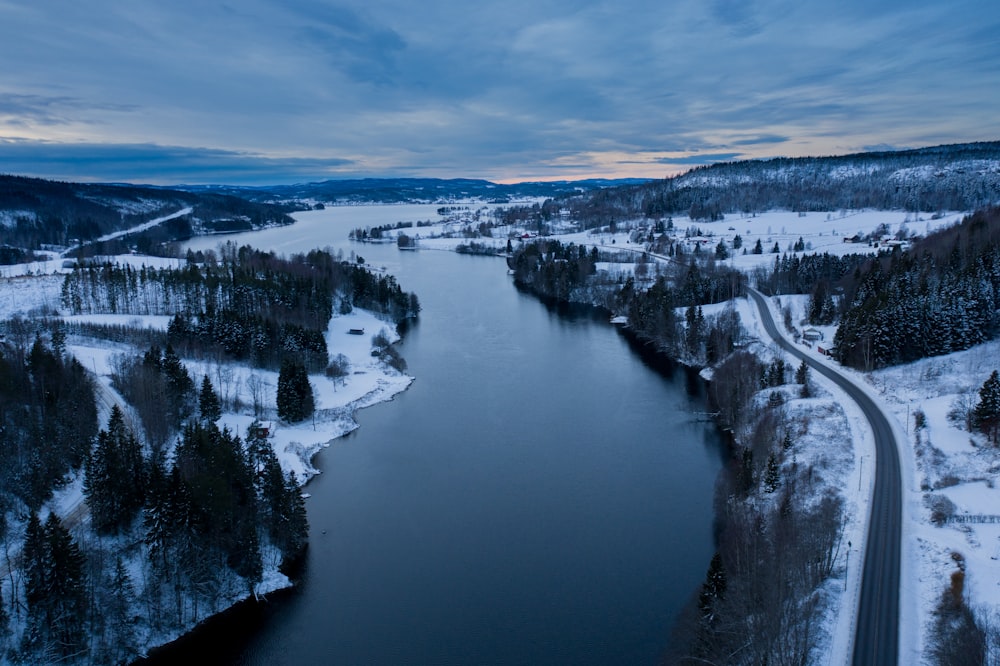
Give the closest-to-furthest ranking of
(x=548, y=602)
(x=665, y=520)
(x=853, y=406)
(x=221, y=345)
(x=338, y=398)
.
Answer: (x=548, y=602) → (x=665, y=520) → (x=853, y=406) → (x=338, y=398) → (x=221, y=345)

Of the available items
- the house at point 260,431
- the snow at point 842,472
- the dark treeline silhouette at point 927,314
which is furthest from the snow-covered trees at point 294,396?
the dark treeline silhouette at point 927,314

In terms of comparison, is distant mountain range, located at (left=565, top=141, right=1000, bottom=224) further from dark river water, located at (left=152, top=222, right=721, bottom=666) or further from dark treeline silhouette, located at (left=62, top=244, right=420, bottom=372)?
dark river water, located at (left=152, top=222, right=721, bottom=666)

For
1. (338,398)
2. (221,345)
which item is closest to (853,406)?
(338,398)

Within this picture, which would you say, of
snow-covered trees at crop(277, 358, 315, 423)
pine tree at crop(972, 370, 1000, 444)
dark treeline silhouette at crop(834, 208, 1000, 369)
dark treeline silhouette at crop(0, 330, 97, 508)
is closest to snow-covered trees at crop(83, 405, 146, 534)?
dark treeline silhouette at crop(0, 330, 97, 508)

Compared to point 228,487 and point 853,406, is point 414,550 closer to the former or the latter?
point 228,487

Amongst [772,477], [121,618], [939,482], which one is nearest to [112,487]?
[121,618]

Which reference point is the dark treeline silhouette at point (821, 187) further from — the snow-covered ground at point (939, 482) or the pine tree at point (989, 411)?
the pine tree at point (989, 411)
